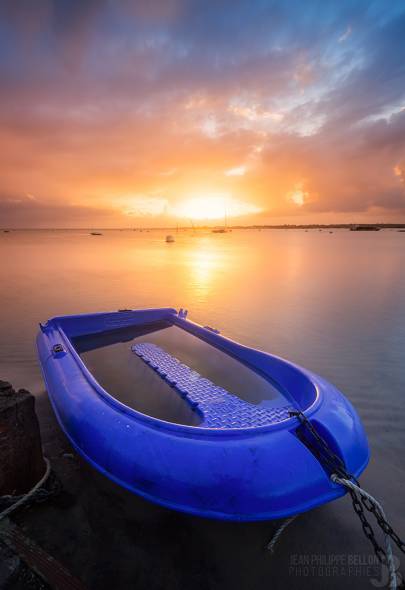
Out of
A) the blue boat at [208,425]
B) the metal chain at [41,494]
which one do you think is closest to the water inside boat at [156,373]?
the blue boat at [208,425]

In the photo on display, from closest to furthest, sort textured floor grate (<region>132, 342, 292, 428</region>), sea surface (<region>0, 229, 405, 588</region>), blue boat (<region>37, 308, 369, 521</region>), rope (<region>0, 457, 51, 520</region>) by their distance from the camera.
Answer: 1. blue boat (<region>37, 308, 369, 521</region>)
2. rope (<region>0, 457, 51, 520</region>)
3. textured floor grate (<region>132, 342, 292, 428</region>)
4. sea surface (<region>0, 229, 405, 588</region>)

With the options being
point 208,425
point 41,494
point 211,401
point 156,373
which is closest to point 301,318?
point 156,373

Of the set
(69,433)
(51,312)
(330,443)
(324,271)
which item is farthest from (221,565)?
(324,271)

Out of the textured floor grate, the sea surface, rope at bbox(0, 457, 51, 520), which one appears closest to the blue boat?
the textured floor grate

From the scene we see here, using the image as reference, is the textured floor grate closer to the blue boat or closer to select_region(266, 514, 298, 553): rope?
the blue boat

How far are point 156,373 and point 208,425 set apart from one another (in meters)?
1.46

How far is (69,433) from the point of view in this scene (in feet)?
9.12

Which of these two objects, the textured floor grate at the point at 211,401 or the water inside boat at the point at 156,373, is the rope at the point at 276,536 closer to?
the textured floor grate at the point at 211,401

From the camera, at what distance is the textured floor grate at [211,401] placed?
298 centimetres

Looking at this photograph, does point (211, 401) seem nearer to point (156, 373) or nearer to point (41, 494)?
point (156, 373)

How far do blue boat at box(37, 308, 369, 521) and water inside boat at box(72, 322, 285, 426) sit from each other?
2 cm

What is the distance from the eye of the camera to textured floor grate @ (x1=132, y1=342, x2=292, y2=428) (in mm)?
2982

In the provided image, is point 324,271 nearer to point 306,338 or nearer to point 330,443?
point 306,338

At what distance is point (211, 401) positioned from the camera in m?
3.40
